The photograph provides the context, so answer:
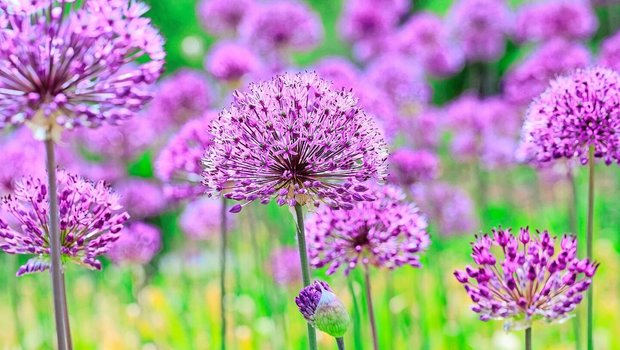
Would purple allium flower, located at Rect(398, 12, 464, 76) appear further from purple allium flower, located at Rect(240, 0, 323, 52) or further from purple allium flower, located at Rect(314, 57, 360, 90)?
purple allium flower, located at Rect(314, 57, 360, 90)

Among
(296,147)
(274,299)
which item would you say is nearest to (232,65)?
(274,299)

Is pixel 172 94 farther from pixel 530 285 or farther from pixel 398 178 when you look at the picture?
pixel 530 285

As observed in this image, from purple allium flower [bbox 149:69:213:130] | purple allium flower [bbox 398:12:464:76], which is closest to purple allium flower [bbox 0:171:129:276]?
purple allium flower [bbox 149:69:213:130]

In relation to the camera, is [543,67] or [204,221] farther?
[204,221]

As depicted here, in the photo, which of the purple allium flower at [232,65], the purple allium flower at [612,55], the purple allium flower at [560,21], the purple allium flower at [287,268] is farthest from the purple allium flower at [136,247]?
the purple allium flower at [560,21]

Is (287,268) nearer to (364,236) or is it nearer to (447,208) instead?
(447,208)

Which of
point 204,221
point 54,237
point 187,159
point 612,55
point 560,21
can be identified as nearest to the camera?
point 54,237
